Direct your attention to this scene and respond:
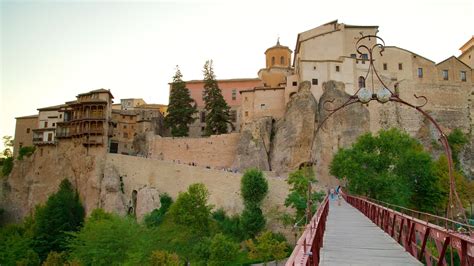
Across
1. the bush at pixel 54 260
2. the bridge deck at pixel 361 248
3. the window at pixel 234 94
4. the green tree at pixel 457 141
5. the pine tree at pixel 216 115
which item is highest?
the window at pixel 234 94

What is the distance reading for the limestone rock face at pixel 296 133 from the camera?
41331 mm

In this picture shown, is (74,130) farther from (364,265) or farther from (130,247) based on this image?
(364,265)

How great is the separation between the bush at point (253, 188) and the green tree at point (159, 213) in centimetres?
815

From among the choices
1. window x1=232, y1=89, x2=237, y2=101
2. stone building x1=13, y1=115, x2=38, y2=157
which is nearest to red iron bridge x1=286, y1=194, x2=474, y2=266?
window x1=232, y1=89, x2=237, y2=101

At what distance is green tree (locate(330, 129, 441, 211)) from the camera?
2939 centimetres

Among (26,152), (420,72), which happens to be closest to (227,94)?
(420,72)

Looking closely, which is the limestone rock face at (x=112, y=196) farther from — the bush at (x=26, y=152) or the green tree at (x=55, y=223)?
the bush at (x=26, y=152)

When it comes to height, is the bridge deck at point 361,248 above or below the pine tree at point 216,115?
below

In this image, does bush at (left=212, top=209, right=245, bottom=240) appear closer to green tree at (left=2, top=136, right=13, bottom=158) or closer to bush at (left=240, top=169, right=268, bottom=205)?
bush at (left=240, top=169, right=268, bottom=205)

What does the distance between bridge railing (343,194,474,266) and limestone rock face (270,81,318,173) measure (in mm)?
28286

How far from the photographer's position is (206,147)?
4562 centimetres

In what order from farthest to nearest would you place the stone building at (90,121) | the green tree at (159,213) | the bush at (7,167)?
the bush at (7,167) < the stone building at (90,121) < the green tree at (159,213)

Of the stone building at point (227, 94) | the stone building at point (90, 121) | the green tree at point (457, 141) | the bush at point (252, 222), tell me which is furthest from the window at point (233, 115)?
the green tree at point (457, 141)

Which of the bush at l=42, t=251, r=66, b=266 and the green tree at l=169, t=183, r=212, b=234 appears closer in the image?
the bush at l=42, t=251, r=66, b=266
